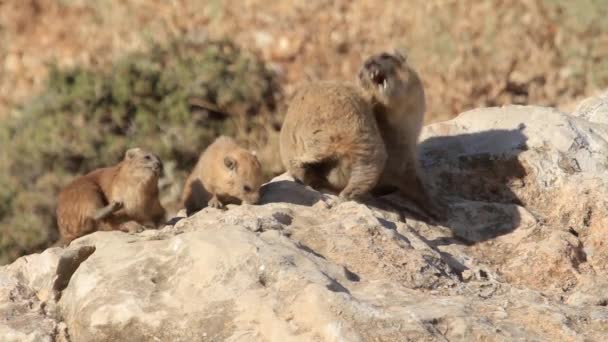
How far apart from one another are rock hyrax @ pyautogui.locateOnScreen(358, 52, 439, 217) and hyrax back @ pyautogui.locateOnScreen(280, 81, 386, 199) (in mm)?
199

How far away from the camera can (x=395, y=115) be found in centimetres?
834

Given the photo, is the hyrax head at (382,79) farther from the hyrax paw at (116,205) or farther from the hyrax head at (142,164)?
the hyrax paw at (116,205)

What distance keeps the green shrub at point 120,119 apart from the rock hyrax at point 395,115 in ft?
21.3

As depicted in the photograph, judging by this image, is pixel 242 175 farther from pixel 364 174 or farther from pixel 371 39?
pixel 371 39

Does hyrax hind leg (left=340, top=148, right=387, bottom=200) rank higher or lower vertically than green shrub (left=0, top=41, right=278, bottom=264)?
higher

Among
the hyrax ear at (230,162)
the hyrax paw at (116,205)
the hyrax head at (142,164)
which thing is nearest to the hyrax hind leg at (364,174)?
the hyrax ear at (230,162)

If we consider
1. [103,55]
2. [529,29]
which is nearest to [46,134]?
[103,55]

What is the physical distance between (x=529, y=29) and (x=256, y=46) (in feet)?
14.1

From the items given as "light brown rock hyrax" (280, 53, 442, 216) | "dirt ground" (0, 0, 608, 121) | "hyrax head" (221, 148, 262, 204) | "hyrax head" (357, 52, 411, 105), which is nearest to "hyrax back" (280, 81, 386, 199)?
"light brown rock hyrax" (280, 53, 442, 216)

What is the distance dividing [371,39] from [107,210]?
33.5 ft

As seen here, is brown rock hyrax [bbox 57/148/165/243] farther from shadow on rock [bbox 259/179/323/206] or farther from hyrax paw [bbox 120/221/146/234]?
shadow on rock [bbox 259/179/323/206]

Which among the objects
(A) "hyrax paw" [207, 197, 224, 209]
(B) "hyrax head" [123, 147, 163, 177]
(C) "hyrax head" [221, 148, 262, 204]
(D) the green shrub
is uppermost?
(B) "hyrax head" [123, 147, 163, 177]

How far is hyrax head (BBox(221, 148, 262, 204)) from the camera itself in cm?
795

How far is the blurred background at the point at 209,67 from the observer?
1470cm
